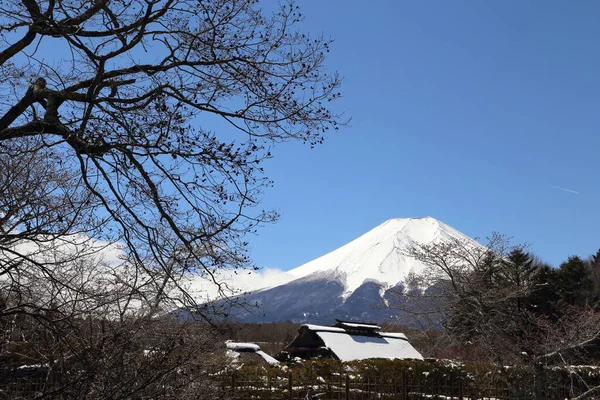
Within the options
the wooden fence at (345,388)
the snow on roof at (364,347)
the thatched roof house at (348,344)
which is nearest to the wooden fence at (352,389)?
the wooden fence at (345,388)

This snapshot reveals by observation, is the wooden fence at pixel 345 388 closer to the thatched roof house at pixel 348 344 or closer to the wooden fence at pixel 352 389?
the wooden fence at pixel 352 389

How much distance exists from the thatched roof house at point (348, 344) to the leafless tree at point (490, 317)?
8.97 m

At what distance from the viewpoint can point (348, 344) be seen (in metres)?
28.0

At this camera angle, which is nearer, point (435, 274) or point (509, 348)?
point (509, 348)

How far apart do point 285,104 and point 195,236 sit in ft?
5.35

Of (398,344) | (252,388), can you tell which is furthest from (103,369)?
(398,344)

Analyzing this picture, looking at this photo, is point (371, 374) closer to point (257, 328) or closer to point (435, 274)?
point (435, 274)

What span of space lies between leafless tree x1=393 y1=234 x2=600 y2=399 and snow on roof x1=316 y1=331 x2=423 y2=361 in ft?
28.5

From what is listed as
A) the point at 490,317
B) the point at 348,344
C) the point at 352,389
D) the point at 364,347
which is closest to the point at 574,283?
the point at 364,347

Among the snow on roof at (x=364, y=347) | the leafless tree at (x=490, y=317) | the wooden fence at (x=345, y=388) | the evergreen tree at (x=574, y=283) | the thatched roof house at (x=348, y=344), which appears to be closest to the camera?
the leafless tree at (x=490, y=317)

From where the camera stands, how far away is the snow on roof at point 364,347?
2683cm

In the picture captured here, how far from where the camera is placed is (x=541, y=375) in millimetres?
14711

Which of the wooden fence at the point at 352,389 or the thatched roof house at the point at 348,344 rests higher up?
the thatched roof house at the point at 348,344

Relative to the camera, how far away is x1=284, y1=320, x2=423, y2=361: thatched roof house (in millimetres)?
27109
